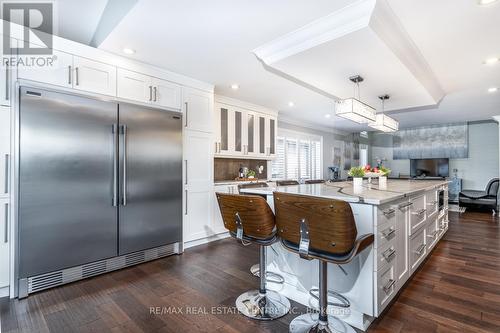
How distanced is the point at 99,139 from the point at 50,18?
122cm

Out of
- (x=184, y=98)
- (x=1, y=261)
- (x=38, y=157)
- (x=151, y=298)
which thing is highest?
(x=184, y=98)

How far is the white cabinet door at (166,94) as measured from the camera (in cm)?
331

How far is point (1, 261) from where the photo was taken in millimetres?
2242

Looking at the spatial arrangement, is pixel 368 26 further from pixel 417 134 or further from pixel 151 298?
pixel 417 134

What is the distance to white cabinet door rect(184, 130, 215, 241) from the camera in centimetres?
365

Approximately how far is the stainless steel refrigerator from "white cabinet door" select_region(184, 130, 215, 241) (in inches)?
10.2

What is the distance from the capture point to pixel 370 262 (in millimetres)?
1829

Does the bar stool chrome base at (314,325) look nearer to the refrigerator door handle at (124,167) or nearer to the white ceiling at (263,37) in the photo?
the refrigerator door handle at (124,167)

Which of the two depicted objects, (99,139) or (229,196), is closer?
(229,196)

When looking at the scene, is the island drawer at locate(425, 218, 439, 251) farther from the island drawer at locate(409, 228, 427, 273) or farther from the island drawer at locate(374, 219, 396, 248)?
the island drawer at locate(374, 219, 396, 248)

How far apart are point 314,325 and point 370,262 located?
1.96 feet

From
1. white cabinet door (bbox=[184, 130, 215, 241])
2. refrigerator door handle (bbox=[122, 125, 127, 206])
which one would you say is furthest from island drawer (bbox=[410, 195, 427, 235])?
refrigerator door handle (bbox=[122, 125, 127, 206])

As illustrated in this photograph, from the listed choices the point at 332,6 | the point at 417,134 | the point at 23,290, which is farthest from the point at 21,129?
the point at 417,134

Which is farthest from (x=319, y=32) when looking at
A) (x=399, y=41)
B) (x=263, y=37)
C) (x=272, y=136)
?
(x=272, y=136)
